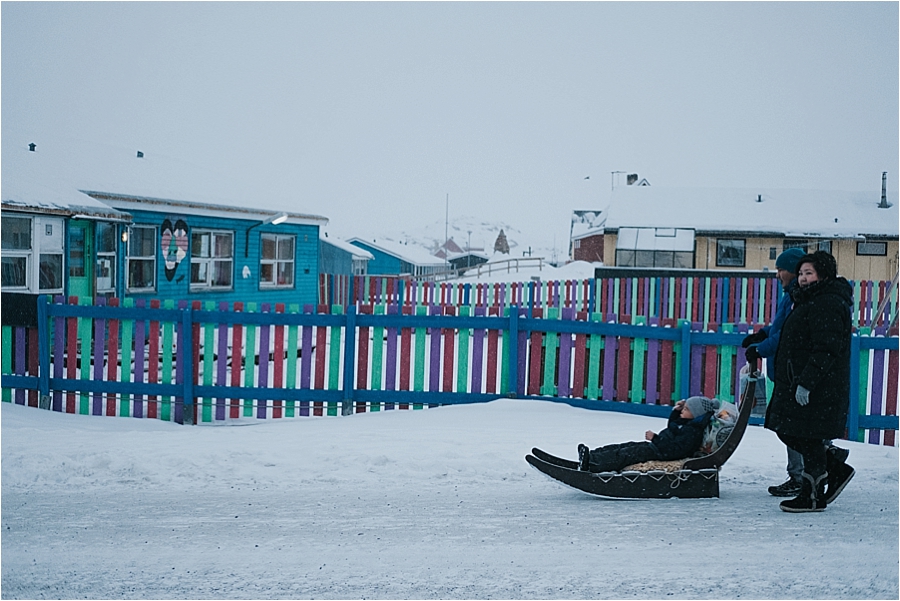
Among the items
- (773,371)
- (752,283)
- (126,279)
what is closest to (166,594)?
(773,371)

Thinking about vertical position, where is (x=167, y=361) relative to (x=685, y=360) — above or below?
below

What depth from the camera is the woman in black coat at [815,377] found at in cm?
504

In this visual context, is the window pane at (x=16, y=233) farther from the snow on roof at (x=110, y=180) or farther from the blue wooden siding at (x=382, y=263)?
the blue wooden siding at (x=382, y=263)

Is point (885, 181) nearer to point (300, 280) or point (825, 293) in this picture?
point (300, 280)

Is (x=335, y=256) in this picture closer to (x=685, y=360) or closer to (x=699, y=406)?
(x=685, y=360)

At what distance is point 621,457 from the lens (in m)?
5.57

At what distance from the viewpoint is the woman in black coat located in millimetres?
5039

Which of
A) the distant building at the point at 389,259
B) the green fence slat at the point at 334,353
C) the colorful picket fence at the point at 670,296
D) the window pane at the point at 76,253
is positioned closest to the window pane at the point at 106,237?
the window pane at the point at 76,253

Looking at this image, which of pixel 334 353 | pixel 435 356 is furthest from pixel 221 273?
pixel 435 356

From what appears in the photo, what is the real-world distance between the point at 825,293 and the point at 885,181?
33.9m

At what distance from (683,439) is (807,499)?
0.82 m

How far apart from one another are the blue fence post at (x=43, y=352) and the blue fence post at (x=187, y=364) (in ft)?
4.82

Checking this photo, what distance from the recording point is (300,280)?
2220 centimetres

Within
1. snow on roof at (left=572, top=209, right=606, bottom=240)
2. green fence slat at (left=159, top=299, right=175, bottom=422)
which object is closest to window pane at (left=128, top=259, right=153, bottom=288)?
green fence slat at (left=159, top=299, right=175, bottom=422)
